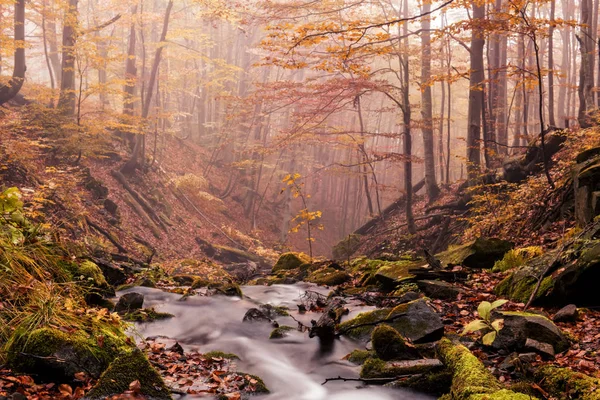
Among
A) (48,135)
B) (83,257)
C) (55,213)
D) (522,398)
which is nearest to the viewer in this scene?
(522,398)

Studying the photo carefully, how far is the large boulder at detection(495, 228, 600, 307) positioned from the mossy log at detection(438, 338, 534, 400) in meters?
1.99

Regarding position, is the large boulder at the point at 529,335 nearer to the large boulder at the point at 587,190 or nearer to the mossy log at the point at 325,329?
the mossy log at the point at 325,329

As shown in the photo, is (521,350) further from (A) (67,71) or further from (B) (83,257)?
(A) (67,71)

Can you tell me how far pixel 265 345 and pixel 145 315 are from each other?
192 cm

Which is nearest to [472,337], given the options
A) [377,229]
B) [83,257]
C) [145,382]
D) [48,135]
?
[145,382]

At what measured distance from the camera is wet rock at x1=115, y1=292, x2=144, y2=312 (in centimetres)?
650

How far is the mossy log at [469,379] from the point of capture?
294cm

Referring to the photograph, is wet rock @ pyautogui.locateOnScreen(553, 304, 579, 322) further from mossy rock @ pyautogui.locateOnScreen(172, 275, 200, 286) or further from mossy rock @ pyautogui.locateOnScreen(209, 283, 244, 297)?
mossy rock @ pyautogui.locateOnScreen(172, 275, 200, 286)

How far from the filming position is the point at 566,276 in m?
5.11

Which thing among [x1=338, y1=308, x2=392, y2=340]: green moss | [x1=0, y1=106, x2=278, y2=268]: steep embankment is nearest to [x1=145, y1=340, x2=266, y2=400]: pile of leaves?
[x1=338, y1=308, x2=392, y2=340]: green moss

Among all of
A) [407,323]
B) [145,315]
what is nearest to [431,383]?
[407,323]

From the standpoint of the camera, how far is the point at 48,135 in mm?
14578

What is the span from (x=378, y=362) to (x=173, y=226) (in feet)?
51.0

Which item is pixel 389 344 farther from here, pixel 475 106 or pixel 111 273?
pixel 475 106
